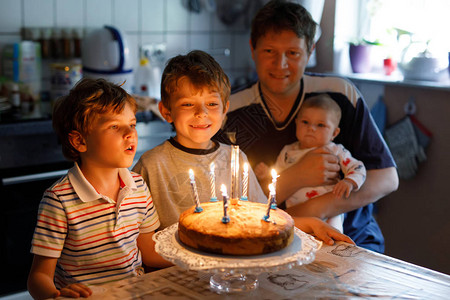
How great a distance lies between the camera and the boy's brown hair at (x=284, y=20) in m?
1.77

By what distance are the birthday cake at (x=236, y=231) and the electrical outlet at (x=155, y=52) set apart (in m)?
2.22

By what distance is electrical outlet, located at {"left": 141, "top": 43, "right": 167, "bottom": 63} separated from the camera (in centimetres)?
316

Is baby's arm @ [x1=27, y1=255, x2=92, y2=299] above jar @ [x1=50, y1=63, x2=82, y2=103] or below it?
below

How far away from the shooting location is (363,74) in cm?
314

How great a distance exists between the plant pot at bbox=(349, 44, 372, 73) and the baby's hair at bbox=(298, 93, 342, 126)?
4.47 ft

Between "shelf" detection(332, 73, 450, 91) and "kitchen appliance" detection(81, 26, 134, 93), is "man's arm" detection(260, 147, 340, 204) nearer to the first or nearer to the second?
"shelf" detection(332, 73, 450, 91)

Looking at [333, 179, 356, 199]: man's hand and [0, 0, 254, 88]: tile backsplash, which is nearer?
[333, 179, 356, 199]: man's hand

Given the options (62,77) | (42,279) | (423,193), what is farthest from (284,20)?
(423,193)

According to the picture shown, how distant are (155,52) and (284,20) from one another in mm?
1567

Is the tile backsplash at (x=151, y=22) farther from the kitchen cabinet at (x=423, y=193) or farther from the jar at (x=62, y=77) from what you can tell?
the kitchen cabinet at (x=423, y=193)

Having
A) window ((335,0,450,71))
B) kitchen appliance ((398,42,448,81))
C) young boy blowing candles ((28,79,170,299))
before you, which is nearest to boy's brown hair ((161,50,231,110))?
young boy blowing candles ((28,79,170,299))

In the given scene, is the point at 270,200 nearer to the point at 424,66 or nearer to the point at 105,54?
the point at 105,54

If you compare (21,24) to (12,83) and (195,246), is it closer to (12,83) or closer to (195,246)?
(12,83)

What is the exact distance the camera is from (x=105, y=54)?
8.91 feet
